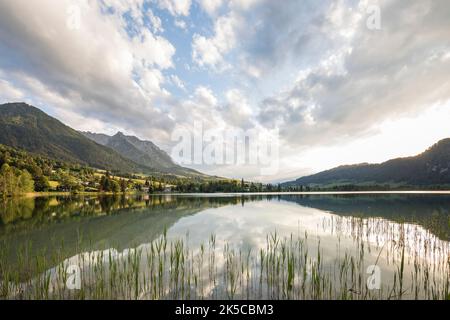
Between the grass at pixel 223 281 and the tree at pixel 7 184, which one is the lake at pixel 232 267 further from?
the tree at pixel 7 184

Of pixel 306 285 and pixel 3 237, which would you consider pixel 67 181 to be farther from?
pixel 306 285

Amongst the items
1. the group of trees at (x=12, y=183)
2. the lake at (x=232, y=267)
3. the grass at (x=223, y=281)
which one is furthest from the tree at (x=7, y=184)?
the grass at (x=223, y=281)

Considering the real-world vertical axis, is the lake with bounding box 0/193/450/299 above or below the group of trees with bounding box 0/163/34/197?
below

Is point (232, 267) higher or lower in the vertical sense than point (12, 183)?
lower

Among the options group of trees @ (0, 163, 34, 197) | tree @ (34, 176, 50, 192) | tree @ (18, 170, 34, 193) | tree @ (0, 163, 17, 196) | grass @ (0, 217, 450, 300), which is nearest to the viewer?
grass @ (0, 217, 450, 300)

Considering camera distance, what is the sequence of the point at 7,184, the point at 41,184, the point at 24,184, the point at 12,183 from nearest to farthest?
the point at 7,184 → the point at 12,183 → the point at 24,184 → the point at 41,184

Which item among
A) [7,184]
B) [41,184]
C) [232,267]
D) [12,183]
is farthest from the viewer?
[41,184]

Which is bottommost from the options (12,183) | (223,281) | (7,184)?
(223,281)

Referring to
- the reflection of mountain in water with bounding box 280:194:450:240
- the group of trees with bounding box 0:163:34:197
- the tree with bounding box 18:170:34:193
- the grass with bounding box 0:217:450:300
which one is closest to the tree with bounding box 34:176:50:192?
the tree with bounding box 18:170:34:193

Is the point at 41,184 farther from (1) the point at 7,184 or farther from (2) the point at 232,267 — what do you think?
(2) the point at 232,267

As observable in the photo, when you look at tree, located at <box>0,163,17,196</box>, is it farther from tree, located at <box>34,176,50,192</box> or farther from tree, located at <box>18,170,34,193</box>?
tree, located at <box>34,176,50,192</box>

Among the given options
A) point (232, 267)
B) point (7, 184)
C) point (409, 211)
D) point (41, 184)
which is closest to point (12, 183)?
point (7, 184)

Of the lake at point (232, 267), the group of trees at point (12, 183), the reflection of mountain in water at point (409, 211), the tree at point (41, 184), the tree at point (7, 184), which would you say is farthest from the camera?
the tree at point (41, 184)
